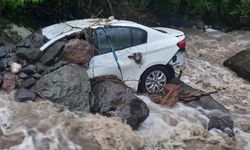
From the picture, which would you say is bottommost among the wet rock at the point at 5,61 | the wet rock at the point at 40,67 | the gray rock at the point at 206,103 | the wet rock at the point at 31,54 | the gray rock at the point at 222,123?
the gray rock at the point at 222,123

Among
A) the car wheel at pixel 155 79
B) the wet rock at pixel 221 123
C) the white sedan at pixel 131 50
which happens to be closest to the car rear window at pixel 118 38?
the white sedan at pixel 131 50

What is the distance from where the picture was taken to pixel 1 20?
12.2 m

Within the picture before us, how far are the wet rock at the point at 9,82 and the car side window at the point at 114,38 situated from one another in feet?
5.82

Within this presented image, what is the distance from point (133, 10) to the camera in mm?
15125

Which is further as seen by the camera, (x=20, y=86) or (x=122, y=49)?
(x=122, y=49)

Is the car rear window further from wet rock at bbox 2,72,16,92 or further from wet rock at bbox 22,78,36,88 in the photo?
wet rock at bbox 2,72,16,92

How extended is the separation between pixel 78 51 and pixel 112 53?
29.4 inches

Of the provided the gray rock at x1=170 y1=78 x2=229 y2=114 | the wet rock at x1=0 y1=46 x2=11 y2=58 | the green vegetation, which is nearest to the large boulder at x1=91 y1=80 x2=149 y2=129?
the gray rock at x1=170 y1=78 x2=229 y2=114

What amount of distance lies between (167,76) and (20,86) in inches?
128

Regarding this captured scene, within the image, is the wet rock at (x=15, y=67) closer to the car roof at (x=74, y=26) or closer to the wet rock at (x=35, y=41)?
the wet rock at (x=35, y=41)

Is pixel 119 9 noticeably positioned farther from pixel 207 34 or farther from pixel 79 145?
pixel 79 145

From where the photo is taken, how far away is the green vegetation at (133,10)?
13195 mm

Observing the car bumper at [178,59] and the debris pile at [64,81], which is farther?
the car bumper at [178,59]

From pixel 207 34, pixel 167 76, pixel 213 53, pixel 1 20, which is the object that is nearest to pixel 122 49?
pixel 167 76
